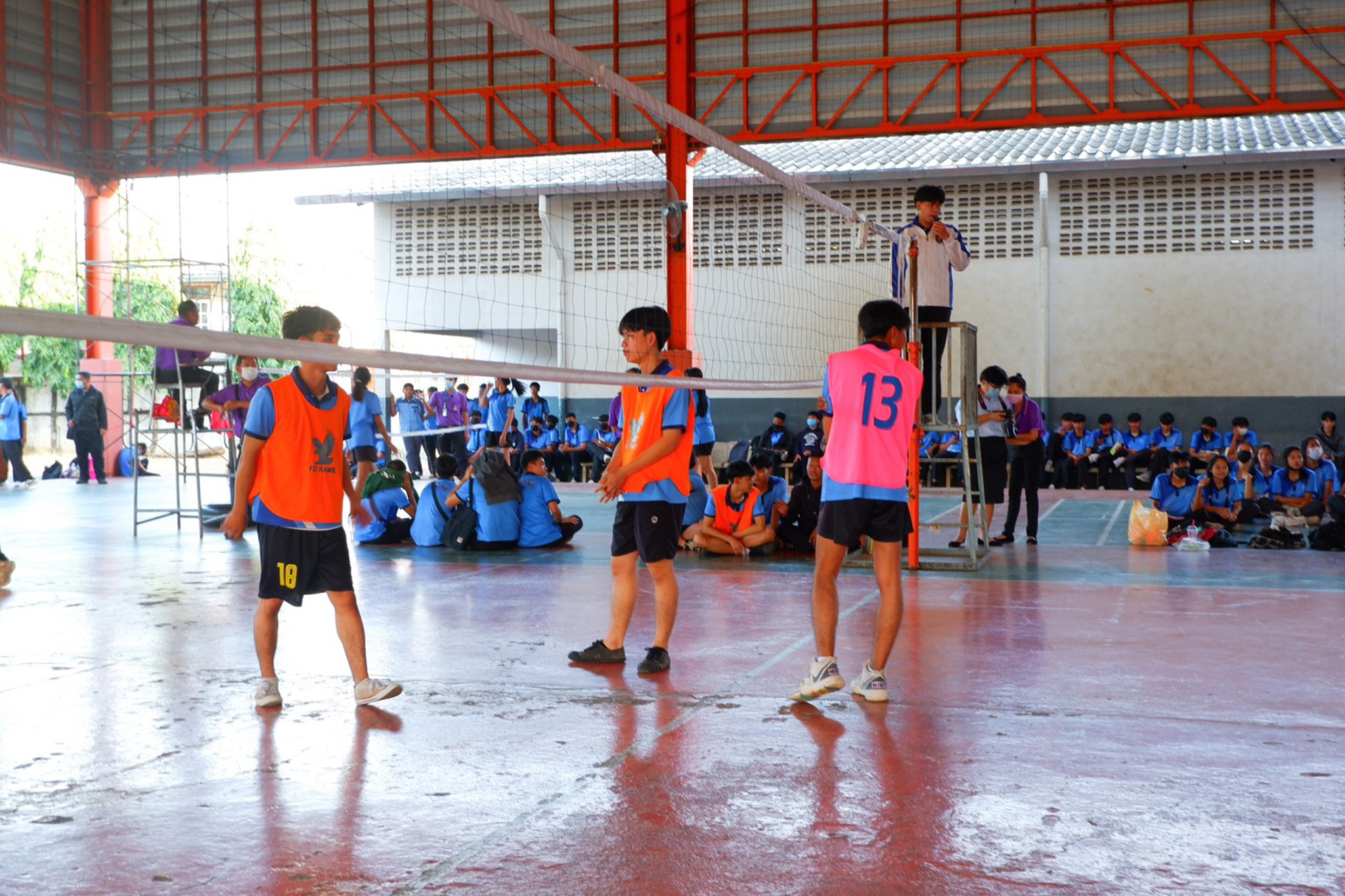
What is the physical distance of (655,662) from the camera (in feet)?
16.5

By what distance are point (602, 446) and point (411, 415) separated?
3000 mm

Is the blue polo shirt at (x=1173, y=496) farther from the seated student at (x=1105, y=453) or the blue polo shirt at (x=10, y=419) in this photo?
the blue polo shirt at (x=10, y=419)

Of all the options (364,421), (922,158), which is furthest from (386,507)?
(922,158)

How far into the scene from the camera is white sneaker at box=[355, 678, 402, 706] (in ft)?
14.7

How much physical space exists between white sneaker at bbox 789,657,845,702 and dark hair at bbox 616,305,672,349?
139 cm

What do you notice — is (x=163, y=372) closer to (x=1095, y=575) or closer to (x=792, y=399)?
(x=1095, y=575)

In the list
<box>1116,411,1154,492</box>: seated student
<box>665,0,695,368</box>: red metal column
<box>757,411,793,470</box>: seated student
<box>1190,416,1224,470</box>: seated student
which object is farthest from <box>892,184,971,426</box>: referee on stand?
<box>1116,411,1154,492</box>: seated student

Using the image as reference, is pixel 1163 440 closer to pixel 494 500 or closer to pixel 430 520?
pixel 494 500

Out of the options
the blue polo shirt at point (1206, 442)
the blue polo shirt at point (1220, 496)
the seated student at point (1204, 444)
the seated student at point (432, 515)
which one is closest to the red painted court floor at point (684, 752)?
the seated student at point (432, 515)

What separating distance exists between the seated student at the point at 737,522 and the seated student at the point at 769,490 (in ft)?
0.15

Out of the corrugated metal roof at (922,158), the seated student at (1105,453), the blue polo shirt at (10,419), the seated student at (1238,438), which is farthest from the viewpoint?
the corrugated metal roof at (922,158)

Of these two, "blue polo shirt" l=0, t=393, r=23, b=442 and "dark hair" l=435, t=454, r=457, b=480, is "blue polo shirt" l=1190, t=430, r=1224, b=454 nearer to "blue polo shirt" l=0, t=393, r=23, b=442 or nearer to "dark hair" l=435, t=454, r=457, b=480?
"dark hair" l=435, t=454, r=457, b=480

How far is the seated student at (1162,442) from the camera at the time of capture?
52.2 feet

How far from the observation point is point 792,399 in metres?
19.9
